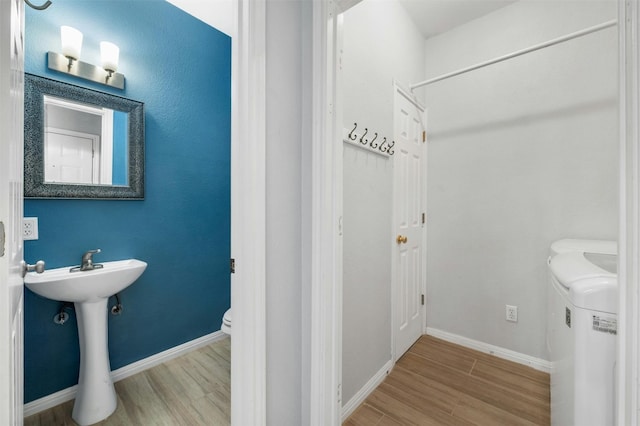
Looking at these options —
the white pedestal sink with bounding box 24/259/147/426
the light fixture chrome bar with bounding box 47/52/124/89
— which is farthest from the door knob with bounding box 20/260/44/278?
the light fixture chrome bar with bounding box 47/52/124/89

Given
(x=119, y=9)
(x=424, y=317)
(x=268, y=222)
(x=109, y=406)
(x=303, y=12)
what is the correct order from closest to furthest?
(x=268, y=222) < (x=303, y=12) < (x=109, y=406) < (x=119, y=9) < (x=424, y=317)

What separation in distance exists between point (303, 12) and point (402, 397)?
2144 mm

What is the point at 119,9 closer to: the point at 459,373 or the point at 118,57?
the point at 118,57

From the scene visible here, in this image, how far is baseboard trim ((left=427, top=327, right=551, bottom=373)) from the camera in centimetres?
199

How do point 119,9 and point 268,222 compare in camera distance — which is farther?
point 119,9

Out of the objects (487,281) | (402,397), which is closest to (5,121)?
(402,397)

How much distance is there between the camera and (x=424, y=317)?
251cm

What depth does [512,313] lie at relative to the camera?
211 cm

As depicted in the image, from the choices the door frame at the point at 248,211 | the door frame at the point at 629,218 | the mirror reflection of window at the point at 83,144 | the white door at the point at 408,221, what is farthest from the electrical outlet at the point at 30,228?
the door frame at the point at 629,218

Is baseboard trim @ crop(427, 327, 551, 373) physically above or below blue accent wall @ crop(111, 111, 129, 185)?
below

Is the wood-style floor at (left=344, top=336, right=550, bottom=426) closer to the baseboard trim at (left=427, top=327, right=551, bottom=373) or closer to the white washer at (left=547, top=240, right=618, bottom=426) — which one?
the baseboard trim at (left=427, top=327, right=551, bottom=373)

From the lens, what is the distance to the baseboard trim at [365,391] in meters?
1.56

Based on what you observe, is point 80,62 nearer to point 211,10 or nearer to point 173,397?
point 211,10

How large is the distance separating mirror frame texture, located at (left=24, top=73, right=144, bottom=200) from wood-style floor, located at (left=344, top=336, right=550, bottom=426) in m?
2.02
